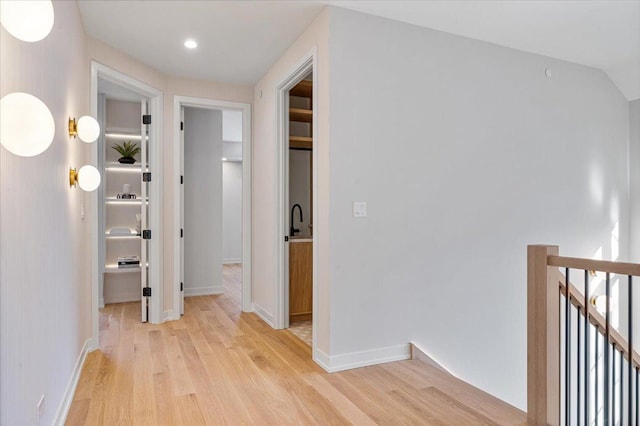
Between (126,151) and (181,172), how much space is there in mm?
1237

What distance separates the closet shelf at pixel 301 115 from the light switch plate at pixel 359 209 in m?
1.70

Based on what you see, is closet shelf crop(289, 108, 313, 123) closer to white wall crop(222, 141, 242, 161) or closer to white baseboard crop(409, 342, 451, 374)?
white baseboard crop(409, 342, 451, 374)

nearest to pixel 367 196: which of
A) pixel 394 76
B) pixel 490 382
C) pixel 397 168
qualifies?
pixel 397 168

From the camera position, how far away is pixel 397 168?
3.18m

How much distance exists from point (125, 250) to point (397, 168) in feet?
12.9

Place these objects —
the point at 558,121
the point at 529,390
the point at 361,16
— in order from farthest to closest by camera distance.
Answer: the point at 558,121 → the point at 361,16 → the point at 529,390

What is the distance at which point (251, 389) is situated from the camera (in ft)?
8.60

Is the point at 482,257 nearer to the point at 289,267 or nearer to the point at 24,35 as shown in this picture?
the point at 289,267

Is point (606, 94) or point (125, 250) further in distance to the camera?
point (125, 250)

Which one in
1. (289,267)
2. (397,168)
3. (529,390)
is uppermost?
(397,168)

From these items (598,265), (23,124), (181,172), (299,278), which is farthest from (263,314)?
(23,124)

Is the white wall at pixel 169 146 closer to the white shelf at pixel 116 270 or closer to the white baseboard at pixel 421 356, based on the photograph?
the white shelf at pixel 116 270

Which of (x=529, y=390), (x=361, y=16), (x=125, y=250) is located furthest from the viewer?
(x=125, y=250)

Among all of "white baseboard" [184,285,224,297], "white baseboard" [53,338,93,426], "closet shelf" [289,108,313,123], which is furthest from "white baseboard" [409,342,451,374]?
"white baseboard" [184,285,224,297]
